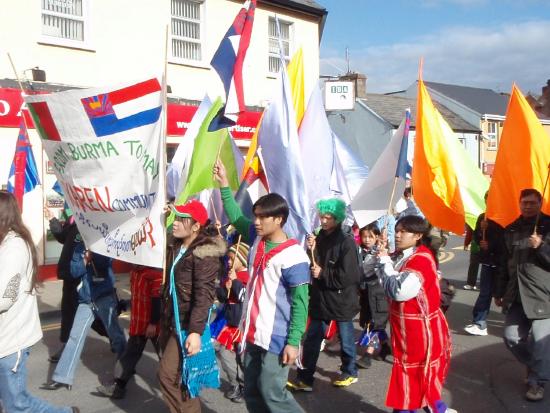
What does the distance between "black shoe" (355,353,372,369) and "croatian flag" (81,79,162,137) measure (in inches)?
126

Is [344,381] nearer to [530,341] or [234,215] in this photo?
[530,341]

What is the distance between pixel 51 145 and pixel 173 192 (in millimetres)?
2290

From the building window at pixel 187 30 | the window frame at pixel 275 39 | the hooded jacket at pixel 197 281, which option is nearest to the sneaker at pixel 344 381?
the hooded jacket at pixel 197 281

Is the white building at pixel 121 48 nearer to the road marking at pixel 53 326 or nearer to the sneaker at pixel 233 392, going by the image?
the road marking at pixel 53 326

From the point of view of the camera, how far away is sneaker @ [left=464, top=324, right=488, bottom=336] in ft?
22.6

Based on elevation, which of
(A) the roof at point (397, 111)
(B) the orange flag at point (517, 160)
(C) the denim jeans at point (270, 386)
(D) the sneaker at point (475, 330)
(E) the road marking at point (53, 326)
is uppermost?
(A) the roof at point (397, 111)

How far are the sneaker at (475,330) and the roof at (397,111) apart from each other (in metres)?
22.7

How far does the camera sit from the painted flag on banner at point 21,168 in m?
5.88

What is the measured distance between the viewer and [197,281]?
3.73m

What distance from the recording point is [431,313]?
12.9 feet

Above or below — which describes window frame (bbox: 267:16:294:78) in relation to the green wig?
above

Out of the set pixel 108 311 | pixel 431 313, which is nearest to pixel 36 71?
pixel 108 311

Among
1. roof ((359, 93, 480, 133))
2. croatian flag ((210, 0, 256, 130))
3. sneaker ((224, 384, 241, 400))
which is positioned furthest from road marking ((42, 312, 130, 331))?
roof ((359, 93, 480, 133))

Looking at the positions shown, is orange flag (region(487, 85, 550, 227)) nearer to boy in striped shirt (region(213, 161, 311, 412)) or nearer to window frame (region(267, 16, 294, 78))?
boy in striped shirt (region(213, 161, 311, 412))
